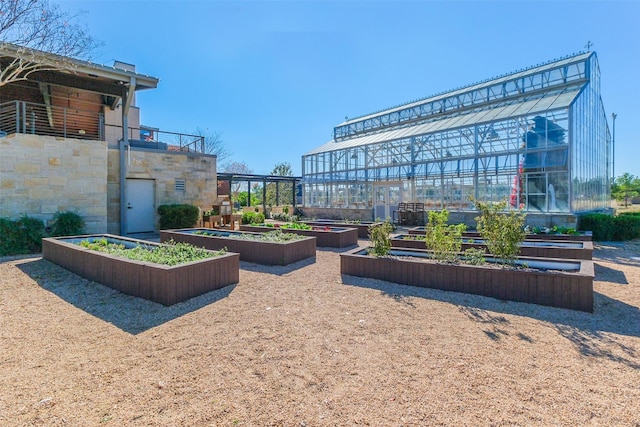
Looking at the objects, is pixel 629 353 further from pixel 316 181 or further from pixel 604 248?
pixel 316 181

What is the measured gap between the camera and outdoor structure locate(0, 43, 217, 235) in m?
9.70

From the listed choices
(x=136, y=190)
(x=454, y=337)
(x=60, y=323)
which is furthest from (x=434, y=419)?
(x=136, y=190)

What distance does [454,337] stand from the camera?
3678mm

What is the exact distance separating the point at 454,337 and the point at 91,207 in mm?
11821

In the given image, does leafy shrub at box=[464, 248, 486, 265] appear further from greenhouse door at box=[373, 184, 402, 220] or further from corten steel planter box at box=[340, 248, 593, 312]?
greenhouse door at box=[373, 184, 402, 220]

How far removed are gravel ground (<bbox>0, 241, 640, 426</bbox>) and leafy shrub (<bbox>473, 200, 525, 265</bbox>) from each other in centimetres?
91

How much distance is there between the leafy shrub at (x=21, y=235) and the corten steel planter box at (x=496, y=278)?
8987mm

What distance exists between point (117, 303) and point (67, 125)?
12.4m

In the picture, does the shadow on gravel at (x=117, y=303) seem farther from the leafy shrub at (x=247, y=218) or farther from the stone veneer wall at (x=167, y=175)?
the leafy shrub at (x=247, y=218)

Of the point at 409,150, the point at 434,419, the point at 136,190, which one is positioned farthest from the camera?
the point at 409,150

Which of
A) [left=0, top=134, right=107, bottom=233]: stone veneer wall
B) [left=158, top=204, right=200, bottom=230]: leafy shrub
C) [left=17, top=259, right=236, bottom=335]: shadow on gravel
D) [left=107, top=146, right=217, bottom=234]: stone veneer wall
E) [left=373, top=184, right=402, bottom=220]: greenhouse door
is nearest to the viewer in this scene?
[left=17, top=259, right=236, bottom=335]: shadow on gravel

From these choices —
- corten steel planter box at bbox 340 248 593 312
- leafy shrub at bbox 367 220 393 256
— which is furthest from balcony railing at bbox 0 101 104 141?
corten steel planter box at bbox 340 248 593 312

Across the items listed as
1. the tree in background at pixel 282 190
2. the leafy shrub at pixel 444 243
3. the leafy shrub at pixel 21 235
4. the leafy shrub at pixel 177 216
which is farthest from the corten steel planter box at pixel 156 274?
the tree in background at pixel 282 190

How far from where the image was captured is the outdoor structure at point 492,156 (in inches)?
536
